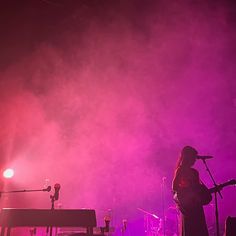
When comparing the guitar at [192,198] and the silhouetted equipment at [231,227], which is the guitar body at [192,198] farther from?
the silhouetted equipment at [231,227]

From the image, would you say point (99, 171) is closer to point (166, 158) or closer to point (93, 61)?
point (166, 158)

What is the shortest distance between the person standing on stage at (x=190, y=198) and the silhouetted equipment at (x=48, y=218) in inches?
46.9

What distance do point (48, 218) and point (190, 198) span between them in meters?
1.90

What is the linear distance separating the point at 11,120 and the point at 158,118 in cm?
429

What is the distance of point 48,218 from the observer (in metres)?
4.45

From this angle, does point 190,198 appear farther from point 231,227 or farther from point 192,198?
point 231,227

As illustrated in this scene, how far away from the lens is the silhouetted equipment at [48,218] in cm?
443

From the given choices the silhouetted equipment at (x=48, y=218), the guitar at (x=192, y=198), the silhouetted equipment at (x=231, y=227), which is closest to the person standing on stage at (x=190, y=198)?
the guitar at (x=192, y=198)

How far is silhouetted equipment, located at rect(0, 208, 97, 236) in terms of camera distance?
443 cm

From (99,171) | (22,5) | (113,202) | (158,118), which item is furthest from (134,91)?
(22,5)

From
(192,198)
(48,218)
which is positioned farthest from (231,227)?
(48,218)

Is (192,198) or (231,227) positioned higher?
Result: (192,198)

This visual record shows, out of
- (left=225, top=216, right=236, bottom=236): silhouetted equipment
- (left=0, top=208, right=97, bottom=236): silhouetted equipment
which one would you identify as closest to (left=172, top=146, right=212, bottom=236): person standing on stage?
(left=225, top=216, right=236, bottom=236): silhouetted equipment

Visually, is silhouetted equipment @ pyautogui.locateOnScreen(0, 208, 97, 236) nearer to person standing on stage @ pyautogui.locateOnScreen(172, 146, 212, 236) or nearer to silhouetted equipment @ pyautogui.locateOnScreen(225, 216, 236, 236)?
person standing on stage @ pyautogui.locateOnScreen(172, 146, 212, 236)
